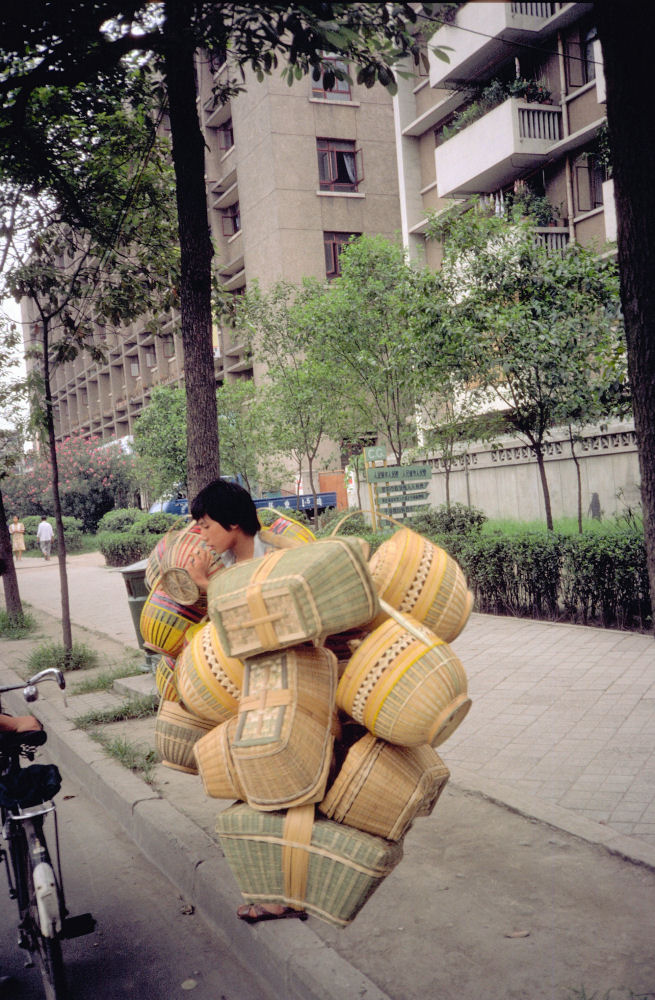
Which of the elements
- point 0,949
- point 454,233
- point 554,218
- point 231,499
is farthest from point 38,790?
point 554,218

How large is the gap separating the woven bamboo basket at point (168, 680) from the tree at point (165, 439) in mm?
27640

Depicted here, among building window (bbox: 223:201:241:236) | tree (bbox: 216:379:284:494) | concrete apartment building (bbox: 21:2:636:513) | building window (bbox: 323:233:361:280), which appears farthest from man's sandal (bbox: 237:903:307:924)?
building window (bbox: 223:201:241:236)

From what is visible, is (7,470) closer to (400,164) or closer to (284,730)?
(284,730)

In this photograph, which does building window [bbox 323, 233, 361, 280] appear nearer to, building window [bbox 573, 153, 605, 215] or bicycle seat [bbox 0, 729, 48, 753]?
building window [bbox 573, 153, 605, 215]

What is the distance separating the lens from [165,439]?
31688 mm

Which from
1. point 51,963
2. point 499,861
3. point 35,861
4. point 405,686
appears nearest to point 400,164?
point 499,861

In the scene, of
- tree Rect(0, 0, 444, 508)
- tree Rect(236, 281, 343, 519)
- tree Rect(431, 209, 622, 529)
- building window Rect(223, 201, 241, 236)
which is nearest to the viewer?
tree Rect(0, 0, 444, 508)

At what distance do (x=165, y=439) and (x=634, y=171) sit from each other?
30.1m

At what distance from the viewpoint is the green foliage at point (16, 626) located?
12434mm

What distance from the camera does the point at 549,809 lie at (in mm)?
4078

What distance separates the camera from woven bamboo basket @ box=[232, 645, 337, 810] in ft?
8.50

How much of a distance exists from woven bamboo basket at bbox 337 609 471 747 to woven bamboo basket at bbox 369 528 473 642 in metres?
0.17

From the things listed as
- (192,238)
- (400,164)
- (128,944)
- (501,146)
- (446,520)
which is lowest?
(128,944)

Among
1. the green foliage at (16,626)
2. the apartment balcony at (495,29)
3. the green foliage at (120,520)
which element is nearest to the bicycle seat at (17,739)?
the green foliage at (16,626)
